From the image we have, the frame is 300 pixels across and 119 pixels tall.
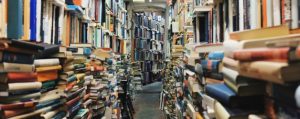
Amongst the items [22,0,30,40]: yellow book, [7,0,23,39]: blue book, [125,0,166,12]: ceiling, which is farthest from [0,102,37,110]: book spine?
[125,0,166,12]: ceiling

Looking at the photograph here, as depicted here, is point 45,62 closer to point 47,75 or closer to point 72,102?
point 47,75

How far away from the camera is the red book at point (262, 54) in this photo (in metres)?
0.62

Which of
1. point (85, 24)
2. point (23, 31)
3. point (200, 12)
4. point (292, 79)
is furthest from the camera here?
point (85, 24)

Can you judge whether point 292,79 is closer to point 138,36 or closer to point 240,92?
point 240,92

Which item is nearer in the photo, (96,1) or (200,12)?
Answer: (200,12)

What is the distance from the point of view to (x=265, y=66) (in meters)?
0.66

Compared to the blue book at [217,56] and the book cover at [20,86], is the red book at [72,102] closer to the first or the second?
the book cover at [20,86]

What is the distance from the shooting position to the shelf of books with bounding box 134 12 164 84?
10.9 metres

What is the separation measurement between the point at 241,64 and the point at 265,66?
0.13 m

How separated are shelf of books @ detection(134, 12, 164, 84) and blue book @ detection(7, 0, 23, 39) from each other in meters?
8.94

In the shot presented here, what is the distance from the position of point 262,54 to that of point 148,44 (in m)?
11.2

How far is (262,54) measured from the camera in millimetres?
699

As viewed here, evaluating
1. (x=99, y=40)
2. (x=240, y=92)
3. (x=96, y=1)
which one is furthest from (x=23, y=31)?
(x=99, y=40)

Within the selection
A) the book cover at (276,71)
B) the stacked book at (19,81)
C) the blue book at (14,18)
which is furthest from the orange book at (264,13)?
the blue book at (14,18)
